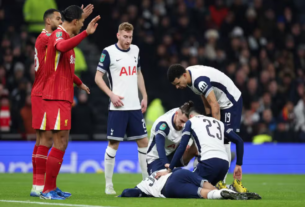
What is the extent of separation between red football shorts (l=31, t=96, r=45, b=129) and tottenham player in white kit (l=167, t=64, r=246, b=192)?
1.87m

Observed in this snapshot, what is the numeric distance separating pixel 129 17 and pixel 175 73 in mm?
10365

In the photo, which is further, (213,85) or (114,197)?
(213,85)

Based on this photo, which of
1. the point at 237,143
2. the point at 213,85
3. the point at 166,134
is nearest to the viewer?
the point at 237,143

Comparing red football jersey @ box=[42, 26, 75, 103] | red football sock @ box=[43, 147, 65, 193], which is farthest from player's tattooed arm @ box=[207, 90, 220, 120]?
red football sock @ box=[43, 147, 65, 193]

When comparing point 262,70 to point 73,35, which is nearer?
point 73,35

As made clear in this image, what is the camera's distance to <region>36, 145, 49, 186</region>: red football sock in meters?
8.12

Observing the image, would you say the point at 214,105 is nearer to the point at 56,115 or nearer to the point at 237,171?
the point at 237,171

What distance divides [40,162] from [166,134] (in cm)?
188

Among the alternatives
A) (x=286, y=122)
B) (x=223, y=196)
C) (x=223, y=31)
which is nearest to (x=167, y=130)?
(x=223, y=196)

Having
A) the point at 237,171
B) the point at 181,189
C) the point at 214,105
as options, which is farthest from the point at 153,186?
the point at 214,105

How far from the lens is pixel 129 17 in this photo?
1878cm

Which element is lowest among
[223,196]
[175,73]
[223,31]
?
[223,196]

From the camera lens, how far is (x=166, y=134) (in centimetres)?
895

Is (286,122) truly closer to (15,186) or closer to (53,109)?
(15,186)
